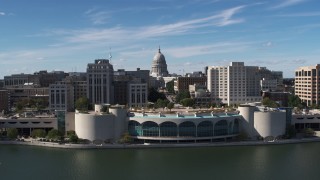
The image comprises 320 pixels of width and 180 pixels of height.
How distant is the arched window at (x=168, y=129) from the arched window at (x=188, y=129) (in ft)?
1.60

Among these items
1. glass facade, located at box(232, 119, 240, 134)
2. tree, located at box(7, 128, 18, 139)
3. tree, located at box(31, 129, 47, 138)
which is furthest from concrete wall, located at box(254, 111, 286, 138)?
tree, located at box(7, 128, 18, 139)

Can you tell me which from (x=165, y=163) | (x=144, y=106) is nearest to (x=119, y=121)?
(x=165, y=163)

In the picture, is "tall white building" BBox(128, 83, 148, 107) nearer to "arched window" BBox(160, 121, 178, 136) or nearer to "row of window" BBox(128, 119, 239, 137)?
"row of window" BBox(128, 119, 239, 137)

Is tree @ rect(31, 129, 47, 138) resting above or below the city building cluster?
below

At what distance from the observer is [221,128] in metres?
34.9

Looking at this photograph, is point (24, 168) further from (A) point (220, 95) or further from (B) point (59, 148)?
(A) point (220, 95)

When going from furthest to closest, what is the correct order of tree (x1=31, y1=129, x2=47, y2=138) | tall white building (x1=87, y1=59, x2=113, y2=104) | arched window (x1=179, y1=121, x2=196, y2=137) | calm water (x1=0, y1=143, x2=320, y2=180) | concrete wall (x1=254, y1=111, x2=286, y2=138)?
tall white building (x1=87, y1=59, x2=113, y2=104)
concrete wall (x1=254, y1=111, x2=286, y2=138)
tree (x1=31, y1=129, x2=47, y2=138)
arched window (x1=179, y1=121, x2=196, y2=137)
calm water (x1=0, y1=143, x2=320, y2=180)

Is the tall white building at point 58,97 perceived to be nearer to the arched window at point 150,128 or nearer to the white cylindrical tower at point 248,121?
the arched window at point 150,128

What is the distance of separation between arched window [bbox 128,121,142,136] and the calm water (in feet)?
8.67

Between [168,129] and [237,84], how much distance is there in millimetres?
31683

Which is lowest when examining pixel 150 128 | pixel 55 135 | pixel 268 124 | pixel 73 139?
pixel 73 139

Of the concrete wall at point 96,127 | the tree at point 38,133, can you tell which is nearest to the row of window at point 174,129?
the concrete wall at point 96,127

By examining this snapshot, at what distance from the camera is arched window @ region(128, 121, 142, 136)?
34.3m

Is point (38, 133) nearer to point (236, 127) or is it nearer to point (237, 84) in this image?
point (236, 127)
